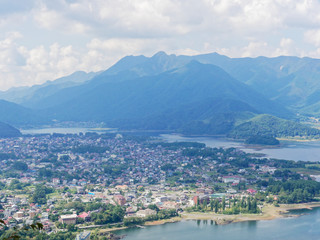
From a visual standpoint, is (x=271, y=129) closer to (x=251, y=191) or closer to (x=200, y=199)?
(x=251, y=191)

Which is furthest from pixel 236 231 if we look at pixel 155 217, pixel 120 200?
pixel 120 200

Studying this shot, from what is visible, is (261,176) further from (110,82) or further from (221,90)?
(110,82)

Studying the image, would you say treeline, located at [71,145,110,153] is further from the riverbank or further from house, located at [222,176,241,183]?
the riverbank

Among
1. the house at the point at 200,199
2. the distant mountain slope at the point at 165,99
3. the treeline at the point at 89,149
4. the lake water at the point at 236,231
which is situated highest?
the distant mountain slope at the point at 165,99

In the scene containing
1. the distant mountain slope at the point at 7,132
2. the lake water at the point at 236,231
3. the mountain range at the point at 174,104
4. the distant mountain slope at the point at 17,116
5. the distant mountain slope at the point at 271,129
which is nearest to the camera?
the lake water at the point at 236,231

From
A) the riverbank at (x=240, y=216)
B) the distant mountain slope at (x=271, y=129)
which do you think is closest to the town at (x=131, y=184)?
the riverbank at (x=240, y=216)

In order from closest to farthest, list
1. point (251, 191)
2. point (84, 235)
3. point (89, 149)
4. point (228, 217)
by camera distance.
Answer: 1. point (84, 235)
2. point (228, 217)
3. point (251, 191)
4. point (89, 149)

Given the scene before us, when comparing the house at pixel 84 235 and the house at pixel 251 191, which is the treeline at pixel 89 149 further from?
the house at pixel 84 235
